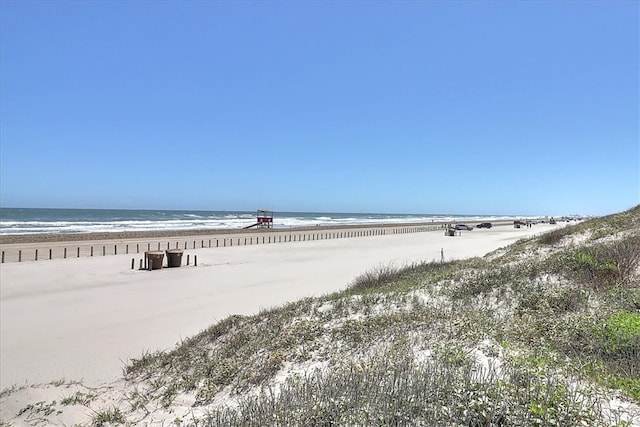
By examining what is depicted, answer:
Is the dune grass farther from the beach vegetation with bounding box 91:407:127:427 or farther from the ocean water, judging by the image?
the ocean water

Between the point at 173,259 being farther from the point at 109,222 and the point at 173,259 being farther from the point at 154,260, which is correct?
the point at 109,222

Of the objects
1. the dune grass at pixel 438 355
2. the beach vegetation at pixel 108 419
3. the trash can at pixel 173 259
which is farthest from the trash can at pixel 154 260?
the beach vegetation at pixel 108 419

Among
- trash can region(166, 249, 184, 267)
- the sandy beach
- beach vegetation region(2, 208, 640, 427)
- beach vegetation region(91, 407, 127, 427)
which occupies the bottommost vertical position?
the sandy beach

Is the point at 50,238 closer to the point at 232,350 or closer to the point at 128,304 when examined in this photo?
the point at 128,304

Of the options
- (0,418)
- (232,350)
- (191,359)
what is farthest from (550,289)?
(0,418)

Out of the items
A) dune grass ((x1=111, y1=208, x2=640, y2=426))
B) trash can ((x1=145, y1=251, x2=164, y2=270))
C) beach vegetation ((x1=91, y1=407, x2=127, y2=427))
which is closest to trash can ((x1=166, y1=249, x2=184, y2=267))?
trash can ((x1=145, y1=251, x2=164, y2=270))

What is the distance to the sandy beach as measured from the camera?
28.8 ft

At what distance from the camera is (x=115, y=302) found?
46.5 feet

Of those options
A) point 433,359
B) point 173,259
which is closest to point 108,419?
point 433,359

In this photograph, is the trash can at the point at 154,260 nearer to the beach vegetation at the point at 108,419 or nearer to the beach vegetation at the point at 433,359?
the beach vegetation at the point at 433,359

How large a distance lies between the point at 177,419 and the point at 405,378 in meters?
2.61

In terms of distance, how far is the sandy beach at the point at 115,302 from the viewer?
28.8 ft

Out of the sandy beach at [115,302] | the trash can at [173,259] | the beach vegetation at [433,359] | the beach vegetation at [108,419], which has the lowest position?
the sandy beach at [115,302]

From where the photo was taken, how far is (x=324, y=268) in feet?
74.7
